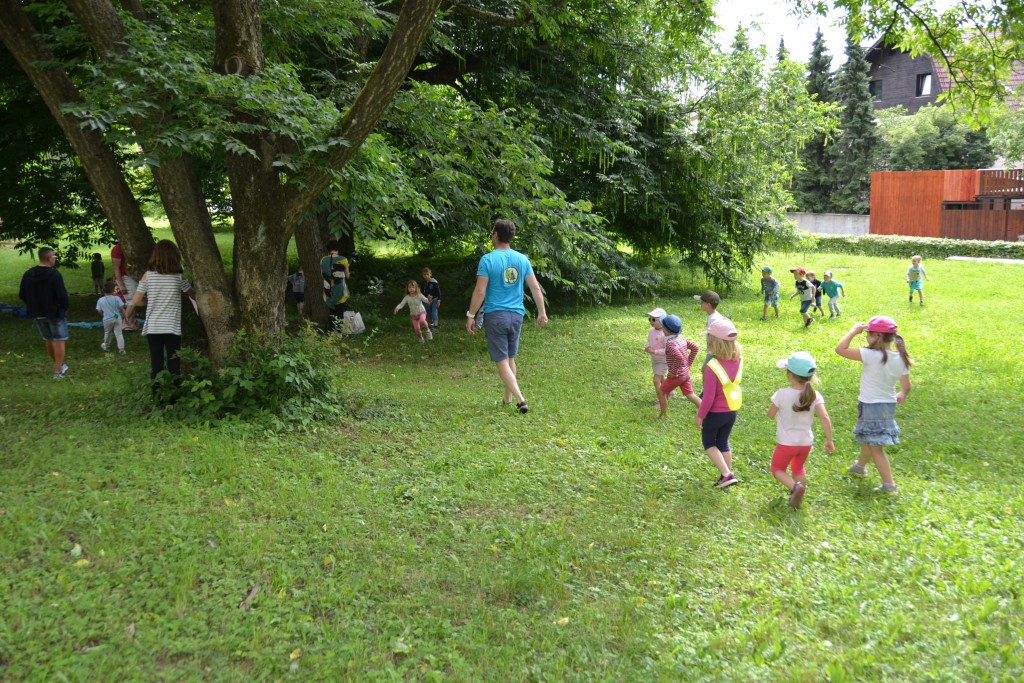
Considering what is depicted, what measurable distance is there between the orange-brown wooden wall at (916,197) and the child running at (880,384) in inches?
1205

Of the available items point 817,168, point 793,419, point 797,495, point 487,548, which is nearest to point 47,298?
point 487,548

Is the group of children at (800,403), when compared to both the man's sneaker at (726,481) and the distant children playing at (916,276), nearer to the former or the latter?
the man's sneaker at (726,481)

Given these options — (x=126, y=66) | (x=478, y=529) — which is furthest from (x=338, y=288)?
(x=478, y=529)

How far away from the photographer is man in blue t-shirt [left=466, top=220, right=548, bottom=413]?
7.86m

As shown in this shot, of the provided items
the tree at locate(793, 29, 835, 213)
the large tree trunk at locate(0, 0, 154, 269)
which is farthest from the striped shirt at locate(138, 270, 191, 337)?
the tree at locate(793, 29, 835, 213)

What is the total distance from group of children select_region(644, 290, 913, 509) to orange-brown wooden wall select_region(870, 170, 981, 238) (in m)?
30.6

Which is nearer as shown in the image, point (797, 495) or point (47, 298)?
point (797, 495)

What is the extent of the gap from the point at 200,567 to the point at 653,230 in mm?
15529

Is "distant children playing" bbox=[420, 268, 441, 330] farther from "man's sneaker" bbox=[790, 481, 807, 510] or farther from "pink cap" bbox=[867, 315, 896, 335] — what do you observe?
"man's sneaker" bbox=[790, 481, 807, 510]

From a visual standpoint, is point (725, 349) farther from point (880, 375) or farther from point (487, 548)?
point (487, 548)

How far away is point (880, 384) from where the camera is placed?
6336 mm

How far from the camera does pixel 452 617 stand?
4.28m

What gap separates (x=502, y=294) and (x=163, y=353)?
3.53 metres

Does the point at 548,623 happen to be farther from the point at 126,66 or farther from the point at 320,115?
the point at 126,66
